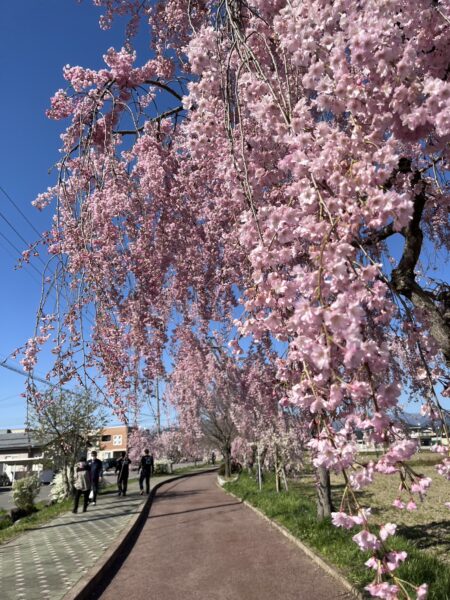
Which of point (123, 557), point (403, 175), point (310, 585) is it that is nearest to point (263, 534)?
point (123, 557)

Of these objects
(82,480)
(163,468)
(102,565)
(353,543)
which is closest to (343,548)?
(353,543)

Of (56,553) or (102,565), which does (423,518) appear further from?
(56,553)

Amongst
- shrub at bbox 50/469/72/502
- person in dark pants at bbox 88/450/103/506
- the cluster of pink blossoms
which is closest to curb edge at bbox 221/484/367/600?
the cluster of pink blossoms

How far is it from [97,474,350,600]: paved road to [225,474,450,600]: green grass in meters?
0.29

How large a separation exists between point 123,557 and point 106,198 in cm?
649

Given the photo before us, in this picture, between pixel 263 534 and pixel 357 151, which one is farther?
pixel 263 534

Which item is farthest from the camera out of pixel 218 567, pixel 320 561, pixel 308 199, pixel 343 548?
pixel 218 567

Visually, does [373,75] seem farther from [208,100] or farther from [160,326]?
[160,326]

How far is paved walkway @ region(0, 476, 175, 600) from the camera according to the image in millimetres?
6316

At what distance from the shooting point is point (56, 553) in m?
8.63

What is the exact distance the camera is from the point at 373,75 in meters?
2.46

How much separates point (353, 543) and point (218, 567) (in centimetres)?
213

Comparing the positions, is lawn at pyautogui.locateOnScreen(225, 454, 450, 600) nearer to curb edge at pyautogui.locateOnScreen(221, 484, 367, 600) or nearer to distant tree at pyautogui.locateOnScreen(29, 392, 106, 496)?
curb edge at pyautogui.locateOnScreen(221, 484, 367, 600)

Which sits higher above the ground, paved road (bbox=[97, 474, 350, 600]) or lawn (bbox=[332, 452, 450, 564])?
paved road (bbox=[97, 474, 350, 600])
